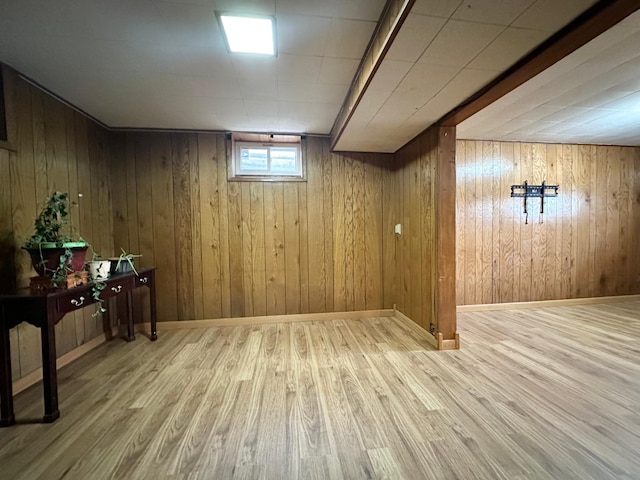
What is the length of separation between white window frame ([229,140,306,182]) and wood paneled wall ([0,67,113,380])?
4.52 ft

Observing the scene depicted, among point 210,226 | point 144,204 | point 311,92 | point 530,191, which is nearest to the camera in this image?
point 311,92

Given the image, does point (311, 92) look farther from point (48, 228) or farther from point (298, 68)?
point (48, 228)

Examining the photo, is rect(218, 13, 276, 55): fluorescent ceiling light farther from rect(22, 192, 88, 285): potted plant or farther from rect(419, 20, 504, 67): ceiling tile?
rect(22, 192, 88, 285): potted plant

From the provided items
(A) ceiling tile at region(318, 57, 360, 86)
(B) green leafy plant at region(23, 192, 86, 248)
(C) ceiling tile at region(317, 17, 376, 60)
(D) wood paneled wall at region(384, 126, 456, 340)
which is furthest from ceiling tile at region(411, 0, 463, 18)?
(B) green leafy plant at region(23, 192, 86, 248)

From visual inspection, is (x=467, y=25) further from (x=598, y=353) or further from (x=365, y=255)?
(x=598, y=353)

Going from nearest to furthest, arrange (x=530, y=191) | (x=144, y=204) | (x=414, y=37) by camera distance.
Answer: (x=414, y=37), (x=144, y=204), (x=530, y=191)

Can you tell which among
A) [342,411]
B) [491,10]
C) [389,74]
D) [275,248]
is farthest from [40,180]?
[491,10]

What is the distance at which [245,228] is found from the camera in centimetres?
318

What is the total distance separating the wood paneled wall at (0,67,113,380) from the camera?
1.85 metres

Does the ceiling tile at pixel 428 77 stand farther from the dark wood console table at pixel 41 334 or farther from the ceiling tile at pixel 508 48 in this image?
the dark wood console table at pixel 41 334

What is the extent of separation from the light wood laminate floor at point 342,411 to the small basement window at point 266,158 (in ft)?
6.31

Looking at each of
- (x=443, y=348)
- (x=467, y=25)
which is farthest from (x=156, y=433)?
(x=467, y=25)

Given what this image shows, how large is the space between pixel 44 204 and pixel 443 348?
3662 mm

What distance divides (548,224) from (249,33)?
4310mm
